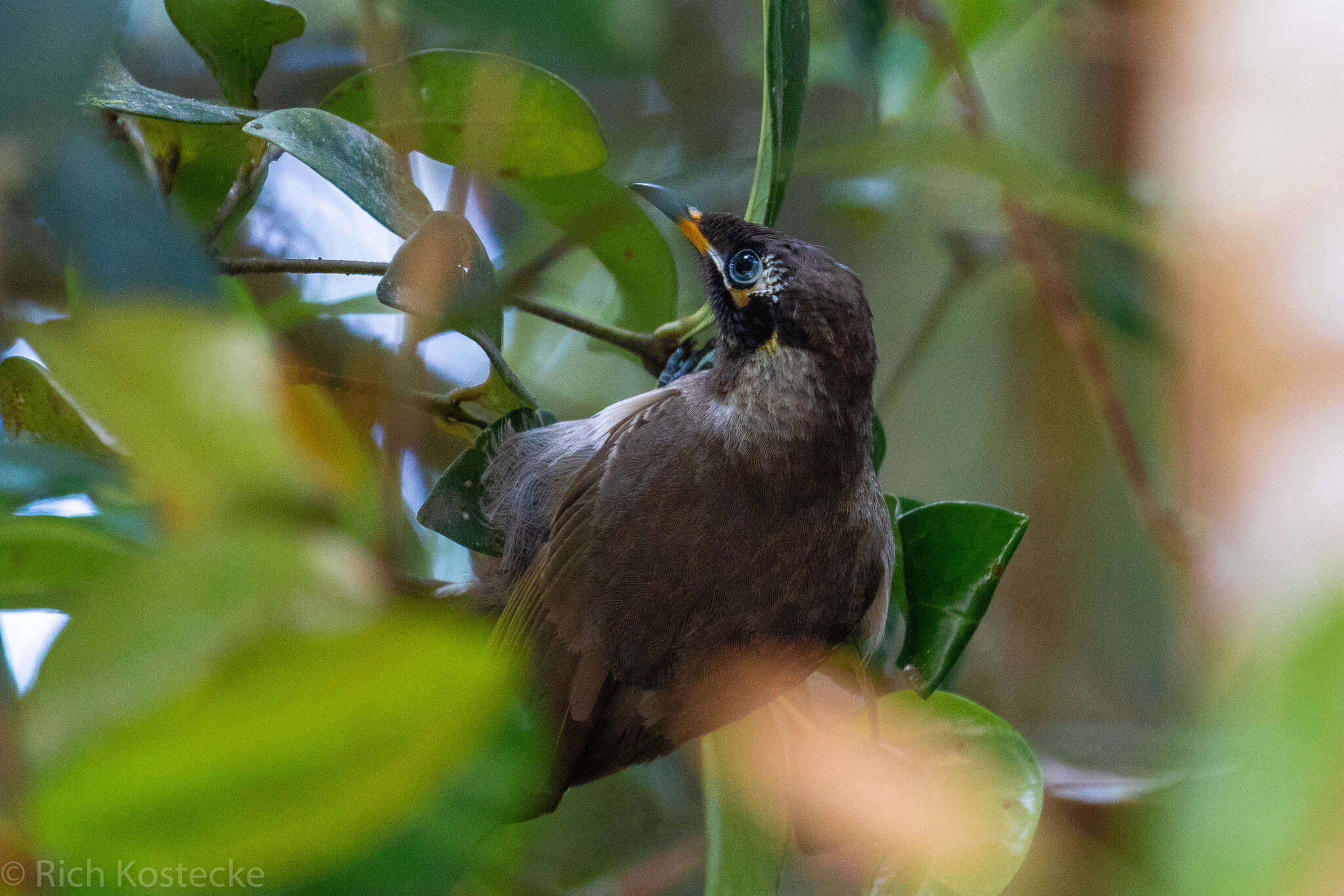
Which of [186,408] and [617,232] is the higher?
[186,408]

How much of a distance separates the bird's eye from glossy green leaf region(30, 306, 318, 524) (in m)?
1.05

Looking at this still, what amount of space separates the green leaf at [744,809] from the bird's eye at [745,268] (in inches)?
21.5

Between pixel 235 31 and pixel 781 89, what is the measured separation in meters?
0.48

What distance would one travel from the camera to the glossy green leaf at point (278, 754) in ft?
0.86

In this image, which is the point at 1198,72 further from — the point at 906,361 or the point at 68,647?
the point at 68,647

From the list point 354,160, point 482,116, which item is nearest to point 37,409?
point 354,160

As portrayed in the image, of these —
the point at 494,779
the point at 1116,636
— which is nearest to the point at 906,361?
the point at 494,779

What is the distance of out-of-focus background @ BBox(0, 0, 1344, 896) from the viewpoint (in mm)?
266

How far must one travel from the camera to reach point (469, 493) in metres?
1.00

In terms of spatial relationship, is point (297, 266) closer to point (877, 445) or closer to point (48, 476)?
point (48, 476)

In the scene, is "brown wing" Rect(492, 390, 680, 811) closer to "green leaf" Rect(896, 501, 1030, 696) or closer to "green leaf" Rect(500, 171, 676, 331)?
"green leaf" Rect(500, 171, 676, 331)

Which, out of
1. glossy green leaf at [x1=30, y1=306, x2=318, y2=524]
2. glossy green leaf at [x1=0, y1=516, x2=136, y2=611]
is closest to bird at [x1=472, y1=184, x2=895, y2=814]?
glossy green leaf at [x1=0, y1=516, x2=136, y2=611]

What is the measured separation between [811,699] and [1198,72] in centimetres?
162

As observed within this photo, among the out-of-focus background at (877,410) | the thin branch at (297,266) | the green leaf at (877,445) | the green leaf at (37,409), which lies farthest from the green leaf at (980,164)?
the green leaf at (37,409)
